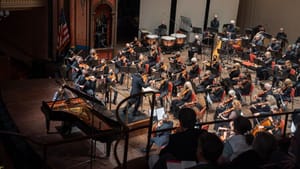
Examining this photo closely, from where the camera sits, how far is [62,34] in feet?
50.3

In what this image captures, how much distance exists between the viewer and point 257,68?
15.8 metres

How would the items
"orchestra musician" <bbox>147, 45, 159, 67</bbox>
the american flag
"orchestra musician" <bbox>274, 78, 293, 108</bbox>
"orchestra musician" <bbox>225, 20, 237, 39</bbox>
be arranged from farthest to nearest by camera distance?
"orchestra musician" <bbox>225, 20, 237, 39</bbox>
"orchestra musician" <bbox>147, 45, 159, 67</bbox>
the american flag
"orchestra musician" <bbox>274, 78, 293, 108</bbox>

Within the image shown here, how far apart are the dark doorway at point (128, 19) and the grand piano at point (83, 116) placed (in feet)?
35.1

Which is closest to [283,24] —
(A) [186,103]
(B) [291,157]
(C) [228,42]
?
(C) [228,42]

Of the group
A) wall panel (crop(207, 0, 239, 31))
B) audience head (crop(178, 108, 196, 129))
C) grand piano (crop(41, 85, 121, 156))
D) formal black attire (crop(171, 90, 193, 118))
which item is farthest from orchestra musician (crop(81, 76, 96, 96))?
wall panel (crop(207, 0, 239, 31))

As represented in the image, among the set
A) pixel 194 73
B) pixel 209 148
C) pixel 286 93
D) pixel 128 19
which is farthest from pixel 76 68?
pixel 209 148

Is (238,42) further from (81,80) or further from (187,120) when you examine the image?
(187,120)

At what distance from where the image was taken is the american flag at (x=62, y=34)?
15.2 metres

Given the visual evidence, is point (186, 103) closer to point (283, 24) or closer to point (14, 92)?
point (14, 92)

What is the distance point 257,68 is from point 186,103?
4915 mm

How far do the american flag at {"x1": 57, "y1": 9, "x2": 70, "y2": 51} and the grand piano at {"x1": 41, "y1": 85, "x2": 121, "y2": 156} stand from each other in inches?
229

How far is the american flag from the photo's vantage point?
1524cm

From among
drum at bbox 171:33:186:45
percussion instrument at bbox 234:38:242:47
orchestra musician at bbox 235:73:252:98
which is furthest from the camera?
drum at bbox 171:33:186:45

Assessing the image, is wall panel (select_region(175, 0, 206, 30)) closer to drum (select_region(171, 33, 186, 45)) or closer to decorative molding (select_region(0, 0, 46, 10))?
drum (select_region(171, 33, 186, 45))
